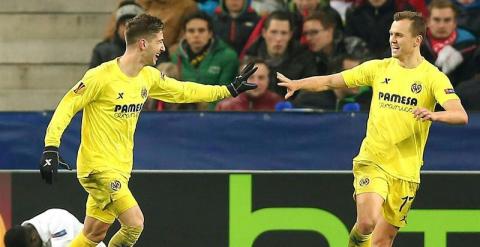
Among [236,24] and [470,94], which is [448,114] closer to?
[470,94]

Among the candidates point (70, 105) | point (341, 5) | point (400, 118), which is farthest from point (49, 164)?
point (341, 5)

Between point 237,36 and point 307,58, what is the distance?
1.06 m

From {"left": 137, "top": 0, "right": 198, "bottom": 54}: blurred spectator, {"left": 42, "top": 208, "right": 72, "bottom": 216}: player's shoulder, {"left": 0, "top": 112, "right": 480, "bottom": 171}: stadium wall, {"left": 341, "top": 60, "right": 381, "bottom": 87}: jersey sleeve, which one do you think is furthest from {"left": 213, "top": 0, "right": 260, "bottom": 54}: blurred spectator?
{"left": 341, "top": 60, "right": 381, "bottom": 87}: jersey sleeve

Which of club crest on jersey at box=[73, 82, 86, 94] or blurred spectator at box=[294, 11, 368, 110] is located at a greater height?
blurred spectator at box=[294, 11, 368, 110]

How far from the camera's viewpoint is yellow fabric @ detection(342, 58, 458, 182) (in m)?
10.5

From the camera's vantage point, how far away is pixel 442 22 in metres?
13.5

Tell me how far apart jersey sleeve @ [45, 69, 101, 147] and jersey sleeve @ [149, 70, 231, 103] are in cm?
63

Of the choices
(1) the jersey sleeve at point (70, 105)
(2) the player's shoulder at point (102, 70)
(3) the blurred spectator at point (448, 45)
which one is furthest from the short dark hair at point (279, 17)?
(1) the jersey sleeve at point (70, 105)

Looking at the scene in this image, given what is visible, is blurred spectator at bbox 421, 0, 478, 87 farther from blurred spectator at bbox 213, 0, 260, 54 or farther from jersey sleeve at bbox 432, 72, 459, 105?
jersey sleeve at bbox 432, 72, 459, 105

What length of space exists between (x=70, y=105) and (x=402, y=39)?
2.43 meters

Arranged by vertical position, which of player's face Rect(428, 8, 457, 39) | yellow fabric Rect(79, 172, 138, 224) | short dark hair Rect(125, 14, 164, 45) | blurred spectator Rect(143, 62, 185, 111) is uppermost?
player's face Rect(428, 8, 457, 39)

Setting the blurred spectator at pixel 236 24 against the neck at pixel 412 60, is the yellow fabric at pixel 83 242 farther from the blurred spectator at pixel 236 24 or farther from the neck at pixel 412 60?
the blurred spectator at pixel 236 24

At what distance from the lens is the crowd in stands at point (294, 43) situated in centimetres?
1331

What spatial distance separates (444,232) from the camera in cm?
1177
